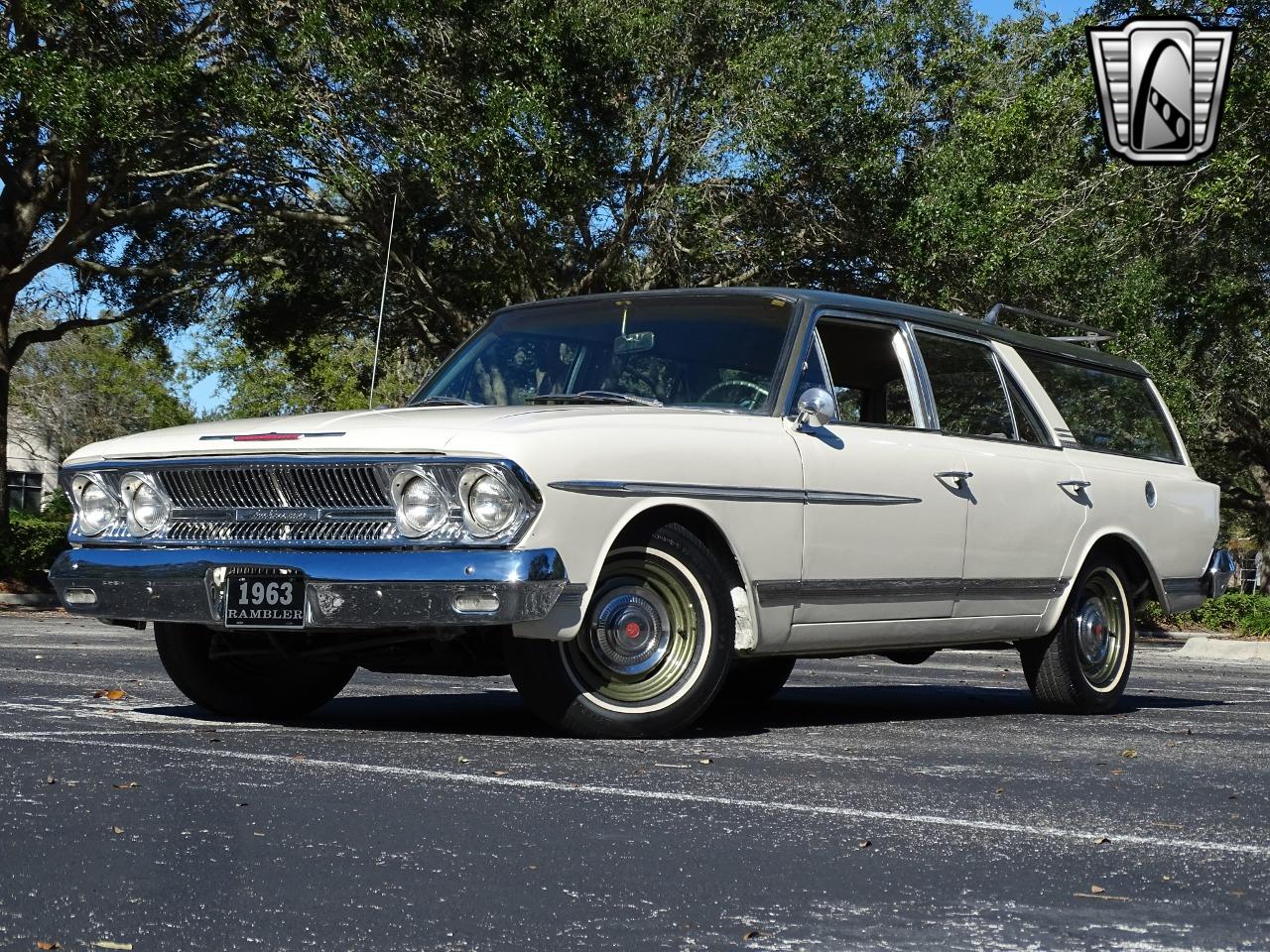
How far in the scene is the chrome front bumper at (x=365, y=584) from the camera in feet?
20.0

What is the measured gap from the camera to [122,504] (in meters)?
7.05

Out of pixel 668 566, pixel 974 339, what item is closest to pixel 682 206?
pixel 974 339

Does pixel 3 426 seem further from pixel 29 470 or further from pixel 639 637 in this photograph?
pixel 29 470

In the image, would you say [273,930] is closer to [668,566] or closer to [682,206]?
[668,566]

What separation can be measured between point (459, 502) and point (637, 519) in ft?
2.31

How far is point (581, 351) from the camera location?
779 centimetres

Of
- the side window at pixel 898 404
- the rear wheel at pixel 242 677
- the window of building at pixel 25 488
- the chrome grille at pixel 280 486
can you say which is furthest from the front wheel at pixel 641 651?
the window of building at pixel 25 488

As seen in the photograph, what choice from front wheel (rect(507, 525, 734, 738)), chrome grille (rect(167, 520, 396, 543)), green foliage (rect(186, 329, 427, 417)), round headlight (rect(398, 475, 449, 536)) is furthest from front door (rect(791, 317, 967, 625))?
green foliage (rect(186, 329, 427, 417))

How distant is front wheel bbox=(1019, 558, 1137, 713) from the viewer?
8773 mm

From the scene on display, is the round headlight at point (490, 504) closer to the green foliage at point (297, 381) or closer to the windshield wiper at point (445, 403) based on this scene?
the windshield wiper at point (445, 403)

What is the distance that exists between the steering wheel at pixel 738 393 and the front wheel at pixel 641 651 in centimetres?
84

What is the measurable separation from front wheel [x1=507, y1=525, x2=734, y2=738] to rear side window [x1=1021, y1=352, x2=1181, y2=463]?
3.06 m

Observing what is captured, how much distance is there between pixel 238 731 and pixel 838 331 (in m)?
3.11

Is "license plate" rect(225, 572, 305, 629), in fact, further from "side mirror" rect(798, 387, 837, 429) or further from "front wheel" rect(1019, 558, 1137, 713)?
"front wheel" rect(1019, 558, 1137, 713)
